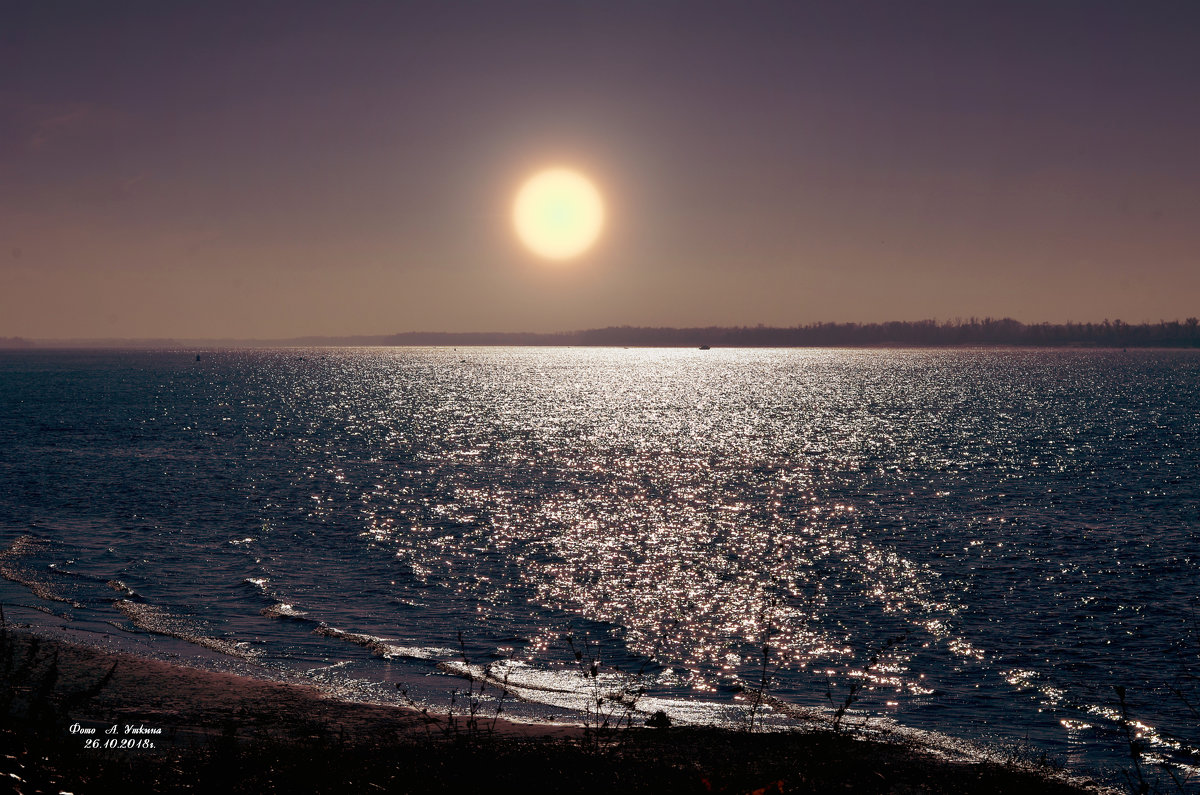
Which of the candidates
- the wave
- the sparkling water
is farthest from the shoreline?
the wave

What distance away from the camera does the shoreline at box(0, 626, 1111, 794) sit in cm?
1157

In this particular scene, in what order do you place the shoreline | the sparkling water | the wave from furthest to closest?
the wave < the sparkling water < the shoreline

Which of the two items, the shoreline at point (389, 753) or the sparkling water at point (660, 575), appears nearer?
the shoreline at point (389, 753)

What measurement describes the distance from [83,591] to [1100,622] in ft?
103

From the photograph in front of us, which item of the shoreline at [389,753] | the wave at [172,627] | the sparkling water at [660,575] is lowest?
the sparkling water at [660,575]

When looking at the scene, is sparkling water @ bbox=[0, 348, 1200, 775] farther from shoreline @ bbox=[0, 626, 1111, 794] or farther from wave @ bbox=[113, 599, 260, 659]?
shoreline @ bbox=[0, 626, 1111, 794]

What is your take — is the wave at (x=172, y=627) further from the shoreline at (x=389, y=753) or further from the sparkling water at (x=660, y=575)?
the shoreline at (x=389, y=753)

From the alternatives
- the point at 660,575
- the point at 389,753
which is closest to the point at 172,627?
the point at 389,753

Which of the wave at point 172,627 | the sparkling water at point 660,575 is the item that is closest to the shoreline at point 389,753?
the sparkling water at point 660,575

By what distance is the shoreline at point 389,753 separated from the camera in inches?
456

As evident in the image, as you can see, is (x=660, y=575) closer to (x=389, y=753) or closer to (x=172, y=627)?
(x=172, y=627)

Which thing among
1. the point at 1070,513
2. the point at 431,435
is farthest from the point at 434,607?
the point at 431,435

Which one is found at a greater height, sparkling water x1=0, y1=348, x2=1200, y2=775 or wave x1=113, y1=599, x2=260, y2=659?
wave x1=113, y1=599, x2=260, y2=659

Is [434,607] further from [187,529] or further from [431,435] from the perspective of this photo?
[431,435]
